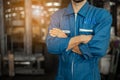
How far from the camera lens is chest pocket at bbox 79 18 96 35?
1.76 m

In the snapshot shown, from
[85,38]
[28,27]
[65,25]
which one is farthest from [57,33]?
[28,27]

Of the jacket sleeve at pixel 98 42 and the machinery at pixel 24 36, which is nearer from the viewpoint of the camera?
the jacket sleeve at pixel 98 42

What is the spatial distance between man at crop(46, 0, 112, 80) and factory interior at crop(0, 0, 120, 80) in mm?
2759

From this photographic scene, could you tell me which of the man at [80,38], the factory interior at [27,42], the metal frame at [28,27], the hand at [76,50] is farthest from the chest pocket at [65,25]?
the metal frame at [28,27]

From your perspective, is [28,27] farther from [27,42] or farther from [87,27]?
[87,27]

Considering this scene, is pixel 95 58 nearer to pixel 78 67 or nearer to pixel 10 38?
pixel 78 67

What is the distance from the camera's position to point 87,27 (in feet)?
5.80

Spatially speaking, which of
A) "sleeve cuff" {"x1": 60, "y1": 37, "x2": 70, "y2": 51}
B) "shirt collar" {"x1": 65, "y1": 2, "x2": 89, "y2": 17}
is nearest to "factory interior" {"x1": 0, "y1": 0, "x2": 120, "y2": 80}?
"shirt collar" {"x1": 65, "y1": 2, "x2": 89, "y2": 17}

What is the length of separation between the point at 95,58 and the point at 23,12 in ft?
10.4

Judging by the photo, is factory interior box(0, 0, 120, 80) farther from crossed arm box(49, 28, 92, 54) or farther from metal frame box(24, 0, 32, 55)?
crossed arm box(49, 28, 92, 54)

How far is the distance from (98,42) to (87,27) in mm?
127

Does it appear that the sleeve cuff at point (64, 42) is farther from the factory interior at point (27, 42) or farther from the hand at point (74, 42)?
the factory interior at point (27, 42)

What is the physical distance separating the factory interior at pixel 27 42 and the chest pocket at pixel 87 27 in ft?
9.24

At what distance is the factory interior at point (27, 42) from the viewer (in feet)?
15.3
